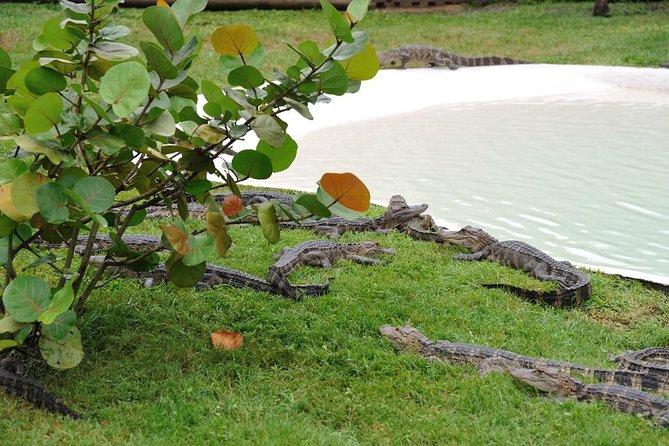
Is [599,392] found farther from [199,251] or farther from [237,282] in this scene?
[237,282]

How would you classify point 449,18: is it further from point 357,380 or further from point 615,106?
point 357,380

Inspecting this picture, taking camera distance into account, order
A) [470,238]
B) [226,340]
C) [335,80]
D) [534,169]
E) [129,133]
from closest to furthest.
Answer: [129,133] → [335,80] → [226,340] → [470,238] → [534,169]

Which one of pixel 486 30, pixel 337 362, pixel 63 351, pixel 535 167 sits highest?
pixel 63 351

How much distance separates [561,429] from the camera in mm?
3328

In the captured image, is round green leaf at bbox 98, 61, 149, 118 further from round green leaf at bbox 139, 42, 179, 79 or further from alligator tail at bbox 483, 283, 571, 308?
alligator tail at bbox 483, 283, 571, 308

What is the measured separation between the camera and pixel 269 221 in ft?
12.1

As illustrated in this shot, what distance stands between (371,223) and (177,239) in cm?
326

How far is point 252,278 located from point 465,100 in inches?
351

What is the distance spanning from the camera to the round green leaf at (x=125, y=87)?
3305 millimetres

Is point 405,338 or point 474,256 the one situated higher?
point 405,338

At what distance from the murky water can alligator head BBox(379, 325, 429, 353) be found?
261cm

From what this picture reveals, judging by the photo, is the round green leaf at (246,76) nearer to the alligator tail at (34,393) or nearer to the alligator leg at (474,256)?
the alligator tail at (34,393)

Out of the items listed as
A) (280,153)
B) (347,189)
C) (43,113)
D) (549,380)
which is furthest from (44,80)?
(549,380)

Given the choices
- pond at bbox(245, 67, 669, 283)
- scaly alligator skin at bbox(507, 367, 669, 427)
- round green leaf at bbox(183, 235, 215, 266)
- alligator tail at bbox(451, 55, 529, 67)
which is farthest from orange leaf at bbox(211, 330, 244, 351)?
alligator tail at bbox(451, 55, 529, 67)
